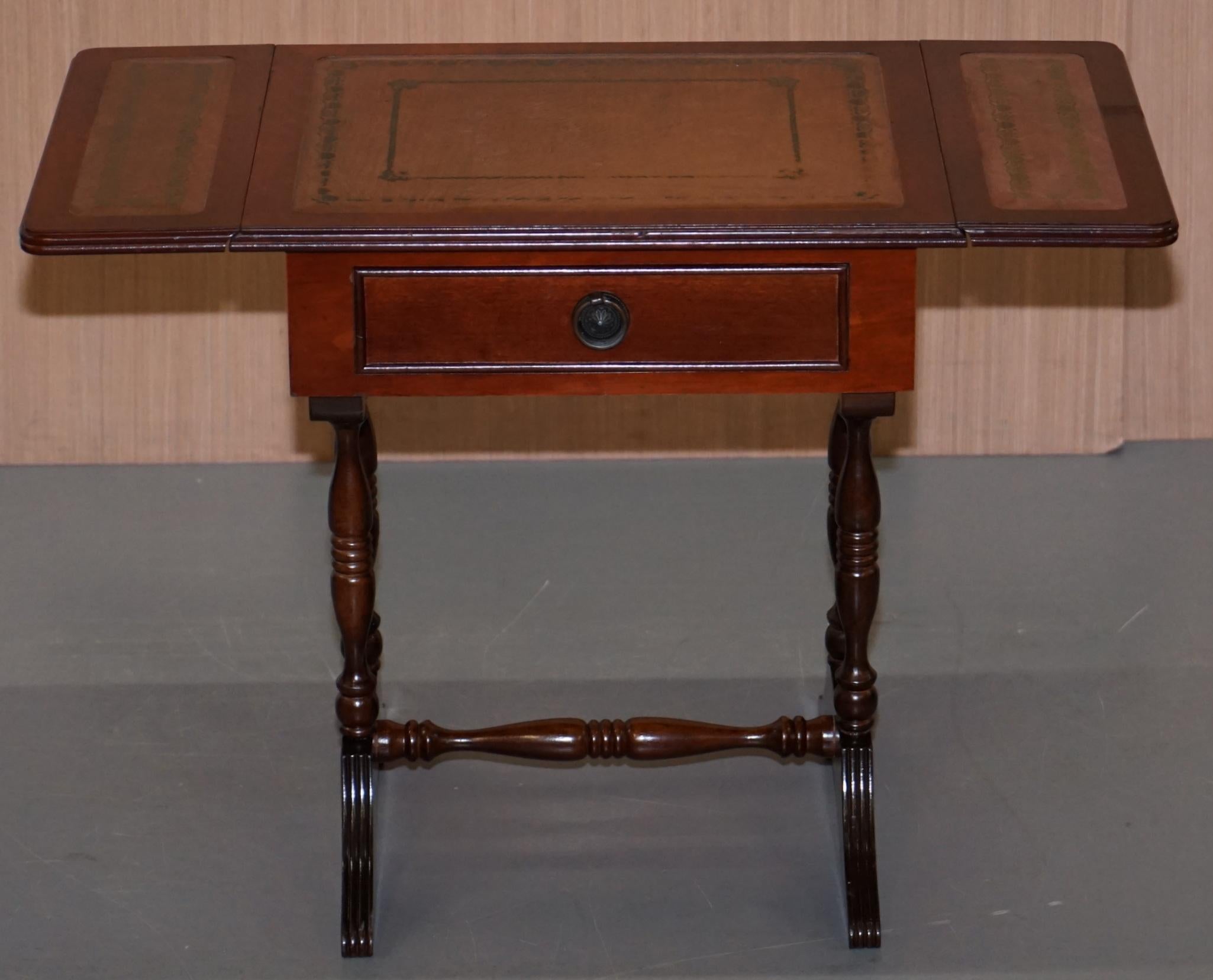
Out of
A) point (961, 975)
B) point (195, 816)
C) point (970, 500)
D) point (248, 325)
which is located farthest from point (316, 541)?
point (961, 975)

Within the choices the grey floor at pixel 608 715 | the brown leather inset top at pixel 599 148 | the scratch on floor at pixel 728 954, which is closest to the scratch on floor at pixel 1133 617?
the grey floor at pixel 608 715

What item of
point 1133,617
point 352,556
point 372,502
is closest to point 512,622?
point 372,502

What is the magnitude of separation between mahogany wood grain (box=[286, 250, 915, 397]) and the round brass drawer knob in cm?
1

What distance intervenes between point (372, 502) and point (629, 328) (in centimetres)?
68

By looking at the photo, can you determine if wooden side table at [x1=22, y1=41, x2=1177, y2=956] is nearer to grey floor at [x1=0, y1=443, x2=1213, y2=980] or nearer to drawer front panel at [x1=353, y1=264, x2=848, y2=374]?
drawer front panel at [x1=353, y1=264, x2=848, y2=374]

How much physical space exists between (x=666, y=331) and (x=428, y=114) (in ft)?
1.79

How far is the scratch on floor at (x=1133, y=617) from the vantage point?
3531 millimetres

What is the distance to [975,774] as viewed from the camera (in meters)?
2.92

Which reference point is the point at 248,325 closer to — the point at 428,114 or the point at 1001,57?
the point at 428,114

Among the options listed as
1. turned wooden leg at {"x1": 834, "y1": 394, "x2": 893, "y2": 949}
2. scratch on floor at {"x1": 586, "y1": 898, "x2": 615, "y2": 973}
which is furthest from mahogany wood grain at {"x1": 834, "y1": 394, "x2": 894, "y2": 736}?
scratch on floor at {"x1": 586, "y1": 898, "x2": 615, "y2": 973}

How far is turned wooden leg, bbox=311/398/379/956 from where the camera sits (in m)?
2.45

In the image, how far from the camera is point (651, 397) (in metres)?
4.80

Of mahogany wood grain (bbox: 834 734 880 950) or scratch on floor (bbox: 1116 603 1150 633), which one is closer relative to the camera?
mahogany wood grain (bbox: 834 734 880 950)

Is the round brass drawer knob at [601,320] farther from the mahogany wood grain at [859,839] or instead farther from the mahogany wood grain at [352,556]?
the mahogany wood grain at [859,839]
